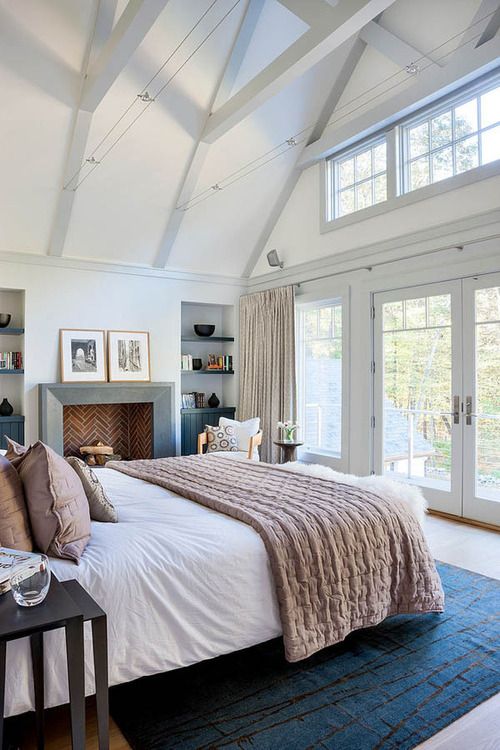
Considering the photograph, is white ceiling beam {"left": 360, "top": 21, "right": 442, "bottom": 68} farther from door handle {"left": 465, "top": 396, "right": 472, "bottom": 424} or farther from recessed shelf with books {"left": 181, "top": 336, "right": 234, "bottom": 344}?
recessed shelf with books {"left": 181, "top": 336, "right": 234, "bottom": 344}

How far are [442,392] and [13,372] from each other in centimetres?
438

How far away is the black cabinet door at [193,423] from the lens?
22.4 feet

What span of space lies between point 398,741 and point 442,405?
330 centimetres

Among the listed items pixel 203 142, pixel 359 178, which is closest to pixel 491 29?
pixel 359 178

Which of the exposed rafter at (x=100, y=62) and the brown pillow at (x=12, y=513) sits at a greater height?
the exposed rafter at (x=100, y=62)

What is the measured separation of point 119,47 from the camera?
3830 millimetres

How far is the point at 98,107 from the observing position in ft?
15.9

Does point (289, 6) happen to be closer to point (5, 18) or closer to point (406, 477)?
point (5, 18)

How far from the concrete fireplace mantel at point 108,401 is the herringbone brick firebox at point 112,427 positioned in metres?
0.12

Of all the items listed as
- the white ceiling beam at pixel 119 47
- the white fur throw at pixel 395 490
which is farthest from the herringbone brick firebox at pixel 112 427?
the white fur throw at pixel 395 490

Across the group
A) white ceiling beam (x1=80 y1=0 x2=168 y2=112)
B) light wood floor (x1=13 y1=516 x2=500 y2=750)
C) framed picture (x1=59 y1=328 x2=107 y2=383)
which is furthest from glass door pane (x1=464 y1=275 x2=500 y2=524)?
framed picture (x1=59 y1=328 x2=107 y2=383)

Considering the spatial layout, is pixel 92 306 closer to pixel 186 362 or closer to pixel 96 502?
pixel 186 362

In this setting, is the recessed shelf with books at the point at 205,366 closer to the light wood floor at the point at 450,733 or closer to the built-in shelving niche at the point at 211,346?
the built-in shelving niche at the point at 211,346

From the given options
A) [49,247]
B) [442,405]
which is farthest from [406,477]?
[49,247]
